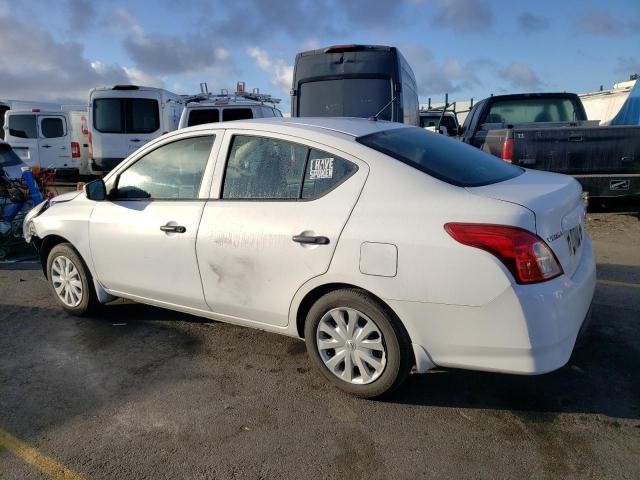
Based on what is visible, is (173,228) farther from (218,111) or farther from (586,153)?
(218,111)

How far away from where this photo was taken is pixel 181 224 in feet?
12.0

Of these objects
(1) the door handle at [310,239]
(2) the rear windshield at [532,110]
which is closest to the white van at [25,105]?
(2) the rear windshield at [532,110]

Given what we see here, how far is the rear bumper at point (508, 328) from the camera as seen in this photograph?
2.56 m

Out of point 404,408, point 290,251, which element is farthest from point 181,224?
point 404,408

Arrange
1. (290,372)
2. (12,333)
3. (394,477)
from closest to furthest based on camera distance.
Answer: (394,477), (290,372), (12,333)

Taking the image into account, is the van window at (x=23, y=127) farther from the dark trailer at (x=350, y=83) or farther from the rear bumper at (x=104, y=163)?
the dark trailer at (x=350, y=83)

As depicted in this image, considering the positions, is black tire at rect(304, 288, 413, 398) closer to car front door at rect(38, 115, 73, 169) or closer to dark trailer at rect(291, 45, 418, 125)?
dark trailer at rect(291, 45, 418, 125)

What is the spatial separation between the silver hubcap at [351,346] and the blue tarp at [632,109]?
43.3ft

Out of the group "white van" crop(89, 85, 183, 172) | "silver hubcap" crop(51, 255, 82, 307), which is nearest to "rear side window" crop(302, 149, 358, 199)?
"silver hubcap" crop(51, 255, 82, 307)

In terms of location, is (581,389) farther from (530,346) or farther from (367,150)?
(367,150)

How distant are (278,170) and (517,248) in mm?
1544

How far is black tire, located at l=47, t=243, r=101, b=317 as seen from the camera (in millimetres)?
4414

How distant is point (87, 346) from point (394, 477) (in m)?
2.65

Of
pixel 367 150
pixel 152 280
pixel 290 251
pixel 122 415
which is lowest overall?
pixel 122 415
